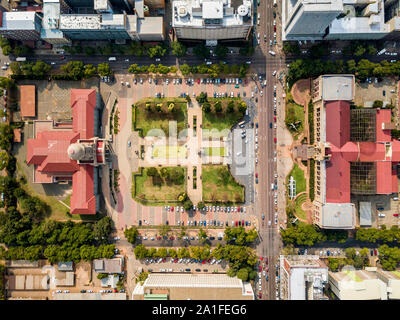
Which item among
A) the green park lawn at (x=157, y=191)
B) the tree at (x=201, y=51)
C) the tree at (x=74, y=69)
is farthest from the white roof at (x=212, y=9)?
the green park lawn at (x=157, y=191)

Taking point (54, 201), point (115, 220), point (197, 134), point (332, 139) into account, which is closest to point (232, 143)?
point (197, 134)

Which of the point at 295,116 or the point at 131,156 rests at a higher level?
the point at 295,116

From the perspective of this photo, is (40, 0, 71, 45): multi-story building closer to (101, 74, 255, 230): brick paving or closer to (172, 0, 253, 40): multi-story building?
(101, 74, 255, 230): brick paving

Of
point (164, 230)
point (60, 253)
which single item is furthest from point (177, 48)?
point (60, 253)

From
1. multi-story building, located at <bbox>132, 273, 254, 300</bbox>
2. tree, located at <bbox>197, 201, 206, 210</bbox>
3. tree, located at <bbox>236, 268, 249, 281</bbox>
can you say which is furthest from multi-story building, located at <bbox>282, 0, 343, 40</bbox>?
multi-story building, located at <bbox>132, 273, 254, 300</bbox>

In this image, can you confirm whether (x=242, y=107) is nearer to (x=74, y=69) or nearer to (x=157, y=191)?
(x=157, y=191)
